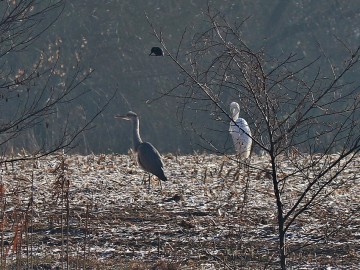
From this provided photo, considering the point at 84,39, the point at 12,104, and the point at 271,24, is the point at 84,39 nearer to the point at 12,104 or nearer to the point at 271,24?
the point at 12,104

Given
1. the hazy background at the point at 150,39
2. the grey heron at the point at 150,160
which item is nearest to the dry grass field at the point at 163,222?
the grey heron at the point at 150,160

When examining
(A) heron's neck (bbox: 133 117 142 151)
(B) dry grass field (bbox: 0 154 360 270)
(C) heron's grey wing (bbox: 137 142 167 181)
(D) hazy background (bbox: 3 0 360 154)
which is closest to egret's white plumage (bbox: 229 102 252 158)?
(B) dry grass field (bbox: 0 154 360 270)

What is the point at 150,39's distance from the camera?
33.2 m

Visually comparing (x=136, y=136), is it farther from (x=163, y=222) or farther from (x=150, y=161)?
(x=163, y=222)

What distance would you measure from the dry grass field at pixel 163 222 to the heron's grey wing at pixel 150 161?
194 mm

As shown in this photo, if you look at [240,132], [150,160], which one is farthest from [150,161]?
[240,132]

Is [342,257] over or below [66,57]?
below

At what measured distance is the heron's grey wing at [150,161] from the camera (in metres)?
13.7

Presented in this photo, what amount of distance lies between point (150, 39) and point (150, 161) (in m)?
19.6

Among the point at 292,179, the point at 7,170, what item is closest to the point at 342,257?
the point at 292,179

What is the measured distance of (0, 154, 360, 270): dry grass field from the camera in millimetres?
8578

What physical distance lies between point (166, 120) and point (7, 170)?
17.1 m

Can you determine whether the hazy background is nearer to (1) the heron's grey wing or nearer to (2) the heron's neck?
(2) the heron's neck

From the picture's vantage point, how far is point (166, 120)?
104ft
